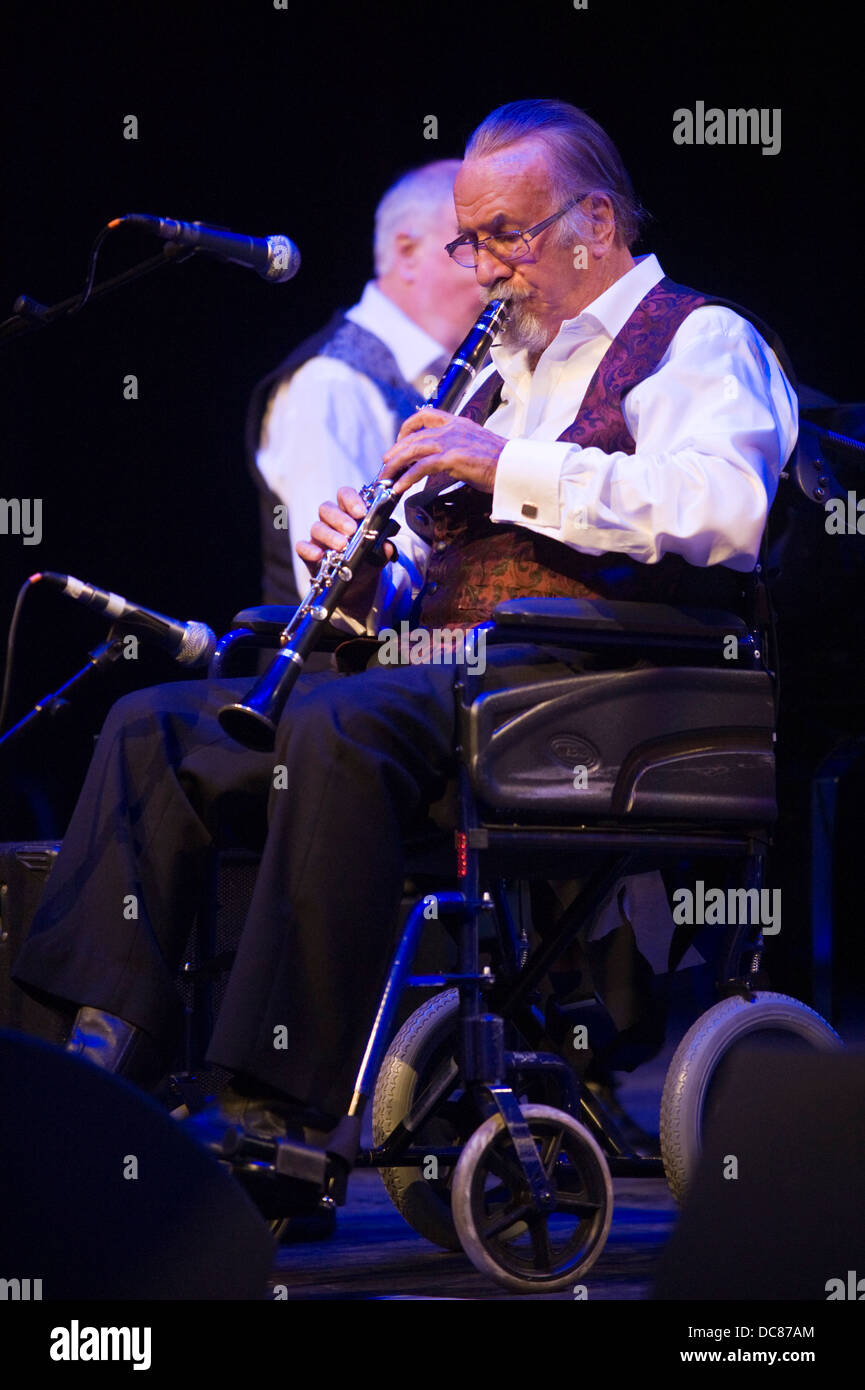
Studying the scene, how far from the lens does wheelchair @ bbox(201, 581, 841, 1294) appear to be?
168cm

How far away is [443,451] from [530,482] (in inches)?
4.5

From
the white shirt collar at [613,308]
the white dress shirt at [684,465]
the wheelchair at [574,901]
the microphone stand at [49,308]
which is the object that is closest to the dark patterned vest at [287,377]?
the white shirt collar at [613,308]

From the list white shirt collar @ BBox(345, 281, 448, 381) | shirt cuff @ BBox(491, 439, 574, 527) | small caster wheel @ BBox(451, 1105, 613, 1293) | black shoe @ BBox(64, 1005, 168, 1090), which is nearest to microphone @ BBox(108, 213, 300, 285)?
shirt cuff @ BBox(491, 439, 574, 527)

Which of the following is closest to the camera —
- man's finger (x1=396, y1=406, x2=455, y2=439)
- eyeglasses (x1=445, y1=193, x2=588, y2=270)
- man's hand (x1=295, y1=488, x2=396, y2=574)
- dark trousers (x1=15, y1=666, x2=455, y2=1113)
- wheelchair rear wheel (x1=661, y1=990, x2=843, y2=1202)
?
dark trousers (x1=15, y1=666, x2=455, y2=1113)

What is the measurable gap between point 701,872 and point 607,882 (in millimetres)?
186

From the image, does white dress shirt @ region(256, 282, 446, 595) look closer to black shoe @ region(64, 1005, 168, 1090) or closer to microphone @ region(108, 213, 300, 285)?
microphone @ region(108, 213, 300, 285)

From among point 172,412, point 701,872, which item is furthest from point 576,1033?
point 172,412

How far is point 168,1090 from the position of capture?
2316 mm

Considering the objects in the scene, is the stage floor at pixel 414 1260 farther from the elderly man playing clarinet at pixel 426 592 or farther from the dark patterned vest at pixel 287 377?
the dark patterned vest at pixel 287 377

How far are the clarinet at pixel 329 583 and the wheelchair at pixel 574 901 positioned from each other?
0.17m

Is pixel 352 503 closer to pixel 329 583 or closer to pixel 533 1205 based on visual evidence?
pixel 329 583

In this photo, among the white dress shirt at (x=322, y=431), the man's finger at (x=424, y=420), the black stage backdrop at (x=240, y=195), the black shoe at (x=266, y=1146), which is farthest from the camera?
the white dress shirt at (x=322, y=431)

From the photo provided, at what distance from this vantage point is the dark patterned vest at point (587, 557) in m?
2.00

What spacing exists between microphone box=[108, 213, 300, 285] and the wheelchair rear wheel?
102 centimetres
